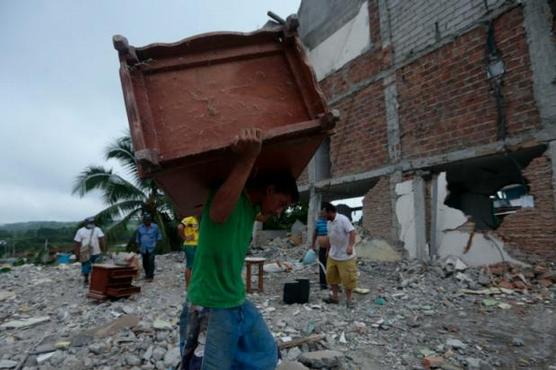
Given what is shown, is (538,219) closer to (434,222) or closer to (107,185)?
(434,222)

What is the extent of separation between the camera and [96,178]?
13.4 metres

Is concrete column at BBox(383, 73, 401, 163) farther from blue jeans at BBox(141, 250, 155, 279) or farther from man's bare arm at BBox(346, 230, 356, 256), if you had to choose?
blue jeans at BBox(141, 250, 155, 279)

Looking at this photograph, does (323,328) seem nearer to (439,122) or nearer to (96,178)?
(439,122)

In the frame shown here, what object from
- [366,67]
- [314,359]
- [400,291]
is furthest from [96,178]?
[314,359]

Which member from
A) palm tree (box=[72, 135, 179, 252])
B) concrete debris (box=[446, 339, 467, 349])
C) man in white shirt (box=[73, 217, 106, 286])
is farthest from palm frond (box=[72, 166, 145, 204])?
concrete debris (box=[446, 339, 467, 349])

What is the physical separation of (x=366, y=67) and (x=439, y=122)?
8.52ft

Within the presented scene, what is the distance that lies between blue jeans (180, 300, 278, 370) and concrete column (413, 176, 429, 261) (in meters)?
6.00

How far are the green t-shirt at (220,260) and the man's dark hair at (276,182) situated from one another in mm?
123

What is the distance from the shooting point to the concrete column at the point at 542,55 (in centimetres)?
546

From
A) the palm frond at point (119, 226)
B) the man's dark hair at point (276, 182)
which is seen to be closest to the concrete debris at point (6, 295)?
the palm frond at point (119, 226)

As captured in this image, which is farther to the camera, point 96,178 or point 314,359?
point 96,178

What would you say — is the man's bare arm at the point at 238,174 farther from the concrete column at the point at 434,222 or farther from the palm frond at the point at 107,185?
the palm frond at the point at 107,185

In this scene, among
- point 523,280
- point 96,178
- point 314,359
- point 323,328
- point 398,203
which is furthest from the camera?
point 96,178

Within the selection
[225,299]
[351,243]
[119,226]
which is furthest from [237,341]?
[119,226]
